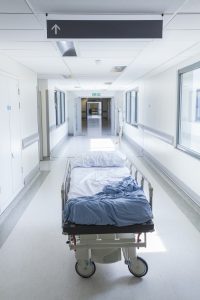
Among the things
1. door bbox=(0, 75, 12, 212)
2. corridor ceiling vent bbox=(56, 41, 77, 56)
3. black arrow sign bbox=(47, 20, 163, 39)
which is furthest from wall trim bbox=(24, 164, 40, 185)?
black arrow sign bbox=(47, 20, 163, 39)

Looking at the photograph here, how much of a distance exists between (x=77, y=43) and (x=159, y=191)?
319 cm

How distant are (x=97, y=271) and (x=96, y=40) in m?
2.68

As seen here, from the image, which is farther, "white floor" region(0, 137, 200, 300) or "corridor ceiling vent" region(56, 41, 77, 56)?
"corridor ceiling vent" region(56, 41, 77, 56)

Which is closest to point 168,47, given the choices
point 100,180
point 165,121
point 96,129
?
point 100,180

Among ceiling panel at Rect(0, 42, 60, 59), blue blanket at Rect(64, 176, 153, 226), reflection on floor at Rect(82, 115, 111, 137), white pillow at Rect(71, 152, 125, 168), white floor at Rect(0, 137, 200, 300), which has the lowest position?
white floor at Rect(0, 137, 200, 300)

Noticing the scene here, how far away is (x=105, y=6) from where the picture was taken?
2512mm

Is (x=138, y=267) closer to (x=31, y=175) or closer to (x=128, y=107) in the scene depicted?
(x=31, y=175)

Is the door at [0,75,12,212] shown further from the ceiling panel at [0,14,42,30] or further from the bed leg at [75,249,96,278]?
the bed leg at [75,249,96,278]

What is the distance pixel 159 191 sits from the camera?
18.8ft

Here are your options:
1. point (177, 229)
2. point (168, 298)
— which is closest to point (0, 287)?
point (168, 298)

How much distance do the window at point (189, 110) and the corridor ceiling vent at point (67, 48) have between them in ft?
6.77

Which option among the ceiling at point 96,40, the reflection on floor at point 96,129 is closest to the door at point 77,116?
the reflection on floor at point 96,129

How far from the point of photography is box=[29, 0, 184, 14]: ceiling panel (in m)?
2.42

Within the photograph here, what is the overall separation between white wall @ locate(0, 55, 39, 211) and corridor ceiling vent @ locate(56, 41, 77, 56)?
939 mm
